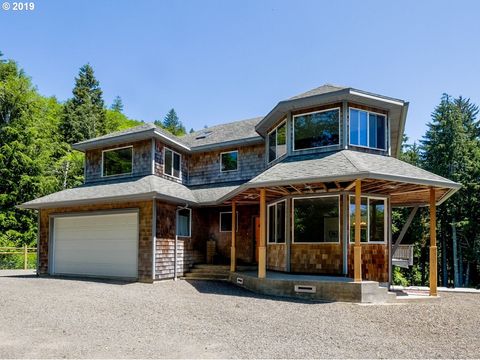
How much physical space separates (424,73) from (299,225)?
743 cm

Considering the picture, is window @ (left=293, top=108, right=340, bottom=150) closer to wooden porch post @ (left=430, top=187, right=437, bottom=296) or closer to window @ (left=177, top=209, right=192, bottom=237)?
wooden porch post @ (left=430, top=187, right=437, bottom=296)

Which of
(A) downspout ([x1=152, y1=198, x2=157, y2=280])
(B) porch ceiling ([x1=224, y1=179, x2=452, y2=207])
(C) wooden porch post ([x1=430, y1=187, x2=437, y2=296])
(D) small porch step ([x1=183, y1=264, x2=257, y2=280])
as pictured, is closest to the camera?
(C) wooden porch post ([x1=430, y1=187, x2=437, y2=296])

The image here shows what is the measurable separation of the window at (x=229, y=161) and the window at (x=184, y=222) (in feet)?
8.36

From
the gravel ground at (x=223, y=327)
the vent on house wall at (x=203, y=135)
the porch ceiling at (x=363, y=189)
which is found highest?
the vent on house wall at (x=203, y=135)

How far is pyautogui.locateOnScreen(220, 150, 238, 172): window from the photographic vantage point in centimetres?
1561

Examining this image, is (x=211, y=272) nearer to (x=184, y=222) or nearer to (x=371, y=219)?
(x=184, y=222)

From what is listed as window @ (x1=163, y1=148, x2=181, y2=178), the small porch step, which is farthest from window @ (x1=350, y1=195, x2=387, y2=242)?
window @ (x1=163, y1=148, x2=181, y2=178)

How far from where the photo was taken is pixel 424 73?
13.3 metres

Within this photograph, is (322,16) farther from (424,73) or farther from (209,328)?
(209,328)

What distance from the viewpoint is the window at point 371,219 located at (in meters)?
10.5

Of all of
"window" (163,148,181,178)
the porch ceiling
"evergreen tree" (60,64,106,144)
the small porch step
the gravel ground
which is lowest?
the small porch step

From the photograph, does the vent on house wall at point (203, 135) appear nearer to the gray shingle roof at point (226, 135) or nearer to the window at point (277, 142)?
the gray shingle roof at point (226, 135)

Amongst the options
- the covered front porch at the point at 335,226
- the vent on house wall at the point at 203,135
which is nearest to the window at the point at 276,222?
the covered front porch at the point at 335,226

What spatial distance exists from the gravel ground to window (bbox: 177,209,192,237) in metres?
4.05
